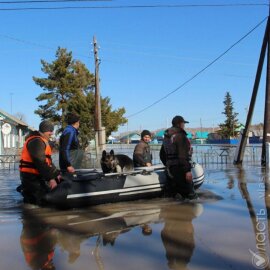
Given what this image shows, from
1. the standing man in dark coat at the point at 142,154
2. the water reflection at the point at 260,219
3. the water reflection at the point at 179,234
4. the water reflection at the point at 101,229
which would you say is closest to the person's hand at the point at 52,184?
the water reflection at the point at 101,229

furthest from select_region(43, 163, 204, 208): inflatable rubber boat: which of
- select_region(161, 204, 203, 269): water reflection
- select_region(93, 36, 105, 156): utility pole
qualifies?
select_region(93, 36, 105, 156): utility pole

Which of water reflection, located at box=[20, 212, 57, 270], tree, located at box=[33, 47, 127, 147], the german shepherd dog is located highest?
tree, located at box=[33, 47, 127, 147]

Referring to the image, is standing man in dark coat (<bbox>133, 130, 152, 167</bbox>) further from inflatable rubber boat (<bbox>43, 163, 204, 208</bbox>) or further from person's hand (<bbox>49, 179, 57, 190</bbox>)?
person's hand (<bbox>49, 179, 57, 190</bbox>)

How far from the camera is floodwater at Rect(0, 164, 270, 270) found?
4793 mm

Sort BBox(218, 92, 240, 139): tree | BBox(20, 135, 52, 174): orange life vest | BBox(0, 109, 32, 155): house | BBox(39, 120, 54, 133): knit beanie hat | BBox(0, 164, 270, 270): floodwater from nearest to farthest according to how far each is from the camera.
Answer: BBox(0, 164, 270, 270): floodwater < BBox(20, 135, 52, 174): orange life vest < BBox(39, 120, 54, 133): knit beanie hat < BBox(0, 109, 32, 155): house < BBox(218, 92, 240, 139): tree

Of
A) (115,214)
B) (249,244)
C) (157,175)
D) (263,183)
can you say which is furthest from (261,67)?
(249,244)

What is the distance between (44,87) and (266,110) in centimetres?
3132

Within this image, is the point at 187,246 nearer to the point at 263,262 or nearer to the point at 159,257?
the point at 159,257

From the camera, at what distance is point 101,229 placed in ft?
21.0

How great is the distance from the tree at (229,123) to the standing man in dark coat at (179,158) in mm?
78694

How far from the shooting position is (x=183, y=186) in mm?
8734

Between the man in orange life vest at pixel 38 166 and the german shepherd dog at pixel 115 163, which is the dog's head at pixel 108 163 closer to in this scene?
the german shepherd dog at pixel 115 163

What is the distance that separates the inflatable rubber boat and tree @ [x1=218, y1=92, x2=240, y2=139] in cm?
7853

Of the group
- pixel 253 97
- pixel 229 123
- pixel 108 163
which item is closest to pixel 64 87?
pixel 253 97
